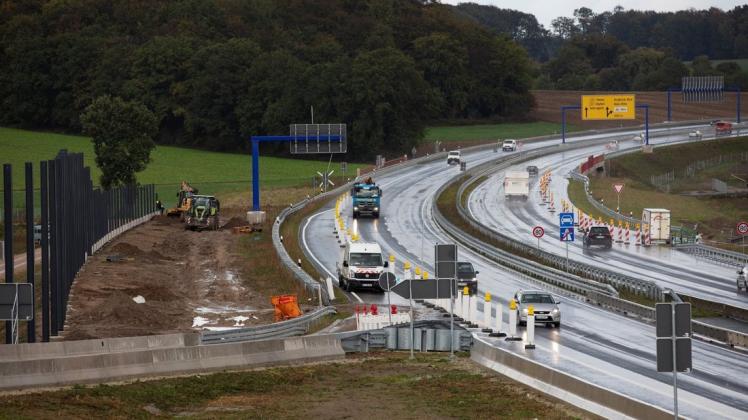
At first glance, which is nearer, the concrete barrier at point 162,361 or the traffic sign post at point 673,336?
the traffic sign post at point 673,336

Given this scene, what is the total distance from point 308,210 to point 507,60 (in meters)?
98.0

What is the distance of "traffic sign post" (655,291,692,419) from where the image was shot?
23250mm

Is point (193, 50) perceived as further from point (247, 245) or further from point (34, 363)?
point (34, 363)

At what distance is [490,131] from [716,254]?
10415 cm

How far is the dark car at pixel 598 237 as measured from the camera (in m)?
77.5

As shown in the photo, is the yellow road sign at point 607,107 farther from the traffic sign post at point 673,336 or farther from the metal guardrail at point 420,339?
the traffic sign post at point 673,336

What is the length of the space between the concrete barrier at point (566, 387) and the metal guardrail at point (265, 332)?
226 inches

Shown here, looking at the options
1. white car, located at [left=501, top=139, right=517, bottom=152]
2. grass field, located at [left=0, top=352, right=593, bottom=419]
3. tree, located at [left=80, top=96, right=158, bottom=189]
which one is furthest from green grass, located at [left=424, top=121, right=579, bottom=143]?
grass field, located at [left=0, top=352, right=593, bottom=419]

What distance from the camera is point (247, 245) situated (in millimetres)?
76000

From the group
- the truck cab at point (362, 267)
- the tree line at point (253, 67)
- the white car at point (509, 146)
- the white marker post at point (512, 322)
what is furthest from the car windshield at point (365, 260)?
the white car at point (509, 146)

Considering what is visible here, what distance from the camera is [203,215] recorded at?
83.6 meters

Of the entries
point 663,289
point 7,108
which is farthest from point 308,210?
point 7,108

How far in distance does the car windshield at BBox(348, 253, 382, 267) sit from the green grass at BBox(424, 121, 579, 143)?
345ft

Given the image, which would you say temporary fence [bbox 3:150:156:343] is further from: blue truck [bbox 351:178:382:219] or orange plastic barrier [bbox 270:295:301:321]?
blue truck [bbox 351:178:382:219]
